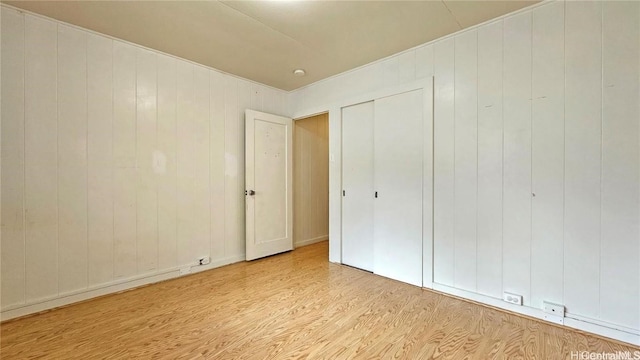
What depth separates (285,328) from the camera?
2.06m

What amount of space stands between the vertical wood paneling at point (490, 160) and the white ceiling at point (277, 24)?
0.97ft

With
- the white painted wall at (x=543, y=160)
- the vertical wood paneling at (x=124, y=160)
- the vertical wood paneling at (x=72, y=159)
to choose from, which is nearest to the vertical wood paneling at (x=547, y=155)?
the white painted wall at (x=543, y=160)

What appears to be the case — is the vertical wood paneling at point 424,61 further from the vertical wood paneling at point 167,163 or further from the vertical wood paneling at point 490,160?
the vertical wood paneling at point 167,163

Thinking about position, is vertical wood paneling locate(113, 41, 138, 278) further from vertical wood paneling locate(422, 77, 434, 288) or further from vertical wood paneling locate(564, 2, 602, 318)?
vertical wood paneling locate(564, 2, 602, 318)

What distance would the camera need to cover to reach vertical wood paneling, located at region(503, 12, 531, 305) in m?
2.25

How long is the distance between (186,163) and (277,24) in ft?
6.27

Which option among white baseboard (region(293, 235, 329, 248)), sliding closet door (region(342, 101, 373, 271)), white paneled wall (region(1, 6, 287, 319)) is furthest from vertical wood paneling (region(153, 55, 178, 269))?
sliding closet door (region(342, 101, 373, 271))

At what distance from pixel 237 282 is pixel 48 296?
1.61m

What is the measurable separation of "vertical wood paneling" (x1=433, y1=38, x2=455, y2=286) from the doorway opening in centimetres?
211

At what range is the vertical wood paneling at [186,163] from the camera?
3.21m

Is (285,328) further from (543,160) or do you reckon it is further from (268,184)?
(543,160)

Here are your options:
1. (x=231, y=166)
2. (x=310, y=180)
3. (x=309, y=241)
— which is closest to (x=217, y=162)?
(x=231, y=166)

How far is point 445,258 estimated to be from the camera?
8.84 feet

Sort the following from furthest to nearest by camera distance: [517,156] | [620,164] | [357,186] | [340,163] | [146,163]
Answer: [340,163] < [357,186] < [146,163] < [517,156] < [620,164]
